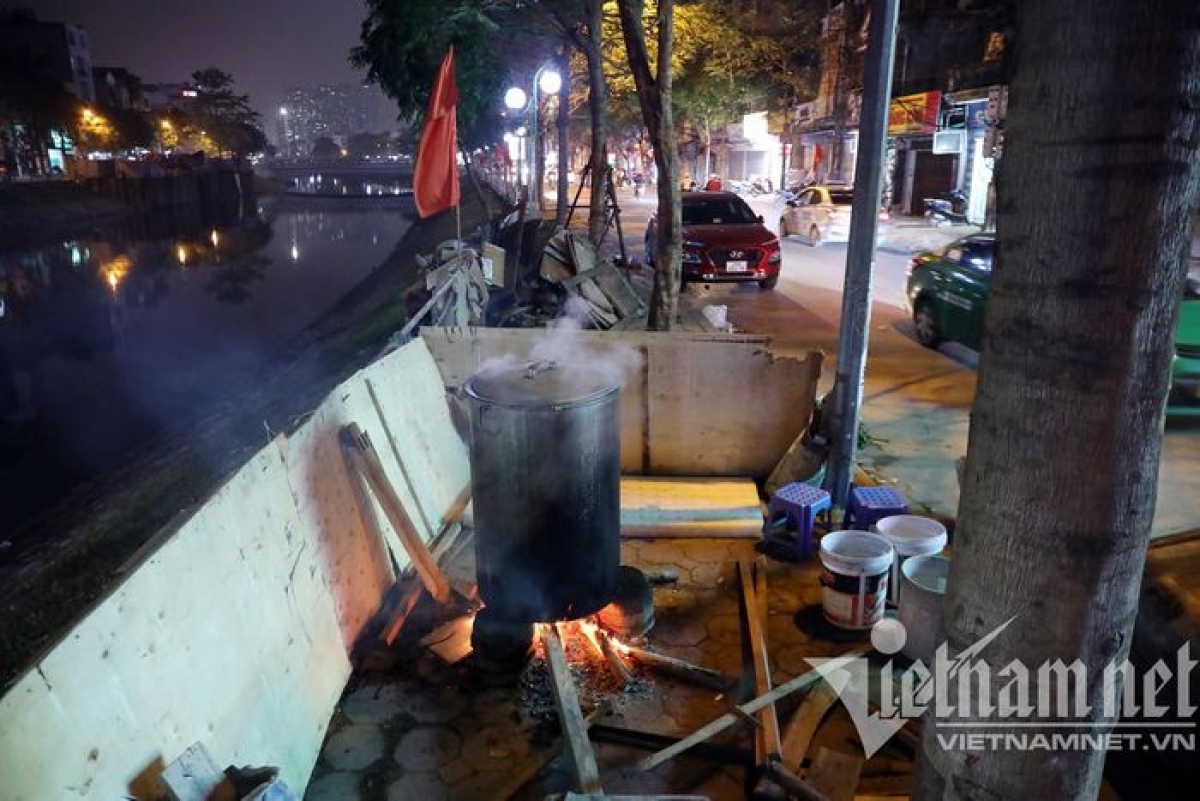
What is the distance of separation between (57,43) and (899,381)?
11194 cm

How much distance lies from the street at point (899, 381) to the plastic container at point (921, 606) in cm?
202

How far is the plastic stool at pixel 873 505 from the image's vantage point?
5.93 metres

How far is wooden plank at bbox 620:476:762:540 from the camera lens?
6629 mm

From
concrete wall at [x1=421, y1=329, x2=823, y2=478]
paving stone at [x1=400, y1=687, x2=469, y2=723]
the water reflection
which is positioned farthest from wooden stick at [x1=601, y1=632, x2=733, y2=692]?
the water reflection

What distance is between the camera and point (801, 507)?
243 inches

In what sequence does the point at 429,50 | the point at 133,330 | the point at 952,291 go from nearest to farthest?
the point at 952,291 < the point at 429,50 < the point at 133,330

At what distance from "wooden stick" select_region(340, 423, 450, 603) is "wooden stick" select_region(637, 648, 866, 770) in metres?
1.91

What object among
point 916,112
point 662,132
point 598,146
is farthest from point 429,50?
point 916,112

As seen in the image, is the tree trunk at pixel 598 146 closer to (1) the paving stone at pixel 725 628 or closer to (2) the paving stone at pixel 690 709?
(1) the paving stone at pixel 725 628

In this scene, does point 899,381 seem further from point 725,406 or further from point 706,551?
point 706,551

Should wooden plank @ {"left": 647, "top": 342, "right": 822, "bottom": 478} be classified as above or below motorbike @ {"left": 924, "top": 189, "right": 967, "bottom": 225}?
below

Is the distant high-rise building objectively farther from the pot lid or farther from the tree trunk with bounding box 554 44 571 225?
the pot lid

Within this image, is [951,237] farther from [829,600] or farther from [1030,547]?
[1030,547]

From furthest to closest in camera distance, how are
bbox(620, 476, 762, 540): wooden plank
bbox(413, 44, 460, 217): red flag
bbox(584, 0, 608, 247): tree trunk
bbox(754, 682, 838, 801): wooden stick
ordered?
bbox(584, 0, 608, 247): tree trunk, bbox(413, 44, 460, 217): red flag, bbox(620, 476, 762, 540): wooden plank, bbox(754, 682, 838, 801): wooden stick
